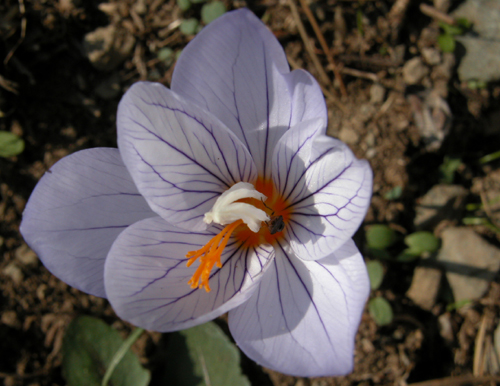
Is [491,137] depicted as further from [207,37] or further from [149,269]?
[149,269]

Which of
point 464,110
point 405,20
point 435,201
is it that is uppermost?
point 405,20

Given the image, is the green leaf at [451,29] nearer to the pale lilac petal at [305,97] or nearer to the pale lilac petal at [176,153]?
the pale lilac petal at [305,97]

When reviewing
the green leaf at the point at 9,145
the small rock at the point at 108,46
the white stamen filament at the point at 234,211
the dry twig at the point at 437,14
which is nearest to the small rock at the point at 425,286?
the white stamen filament at the point at 234,211

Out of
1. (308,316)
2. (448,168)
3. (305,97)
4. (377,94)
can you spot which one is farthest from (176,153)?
(448,168)

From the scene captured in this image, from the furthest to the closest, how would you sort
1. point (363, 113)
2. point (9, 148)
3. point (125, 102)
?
point (363, 113) → point (9, 148) → point (125, 102)

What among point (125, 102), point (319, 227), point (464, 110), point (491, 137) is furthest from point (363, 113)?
point (125, 102)

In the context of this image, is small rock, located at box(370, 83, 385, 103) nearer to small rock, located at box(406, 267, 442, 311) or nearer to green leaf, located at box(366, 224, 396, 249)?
green leaf, located at box(366, 224, 396, 249)

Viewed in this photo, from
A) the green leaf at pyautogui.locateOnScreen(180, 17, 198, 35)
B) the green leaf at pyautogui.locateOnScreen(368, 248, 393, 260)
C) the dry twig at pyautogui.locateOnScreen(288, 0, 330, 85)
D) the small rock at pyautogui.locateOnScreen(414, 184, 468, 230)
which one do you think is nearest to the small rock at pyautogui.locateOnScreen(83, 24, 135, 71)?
the green leaf at pyautogui.locateOnScreen(180, 17, 198, 35)
